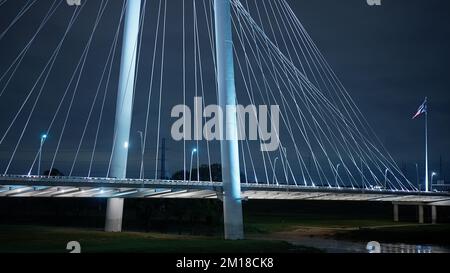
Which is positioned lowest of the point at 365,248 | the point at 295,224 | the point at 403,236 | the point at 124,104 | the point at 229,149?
the point at 295,224

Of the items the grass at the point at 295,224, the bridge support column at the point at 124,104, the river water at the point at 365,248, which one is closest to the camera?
the river water at the point at 365,248

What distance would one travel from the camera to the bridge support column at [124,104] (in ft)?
127

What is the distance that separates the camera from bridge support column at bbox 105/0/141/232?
1529 inches

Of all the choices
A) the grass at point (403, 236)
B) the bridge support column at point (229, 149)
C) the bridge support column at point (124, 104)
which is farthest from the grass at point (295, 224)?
the bridge support column at point (229, 149)

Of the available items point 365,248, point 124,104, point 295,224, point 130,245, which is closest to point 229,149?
point 130,245

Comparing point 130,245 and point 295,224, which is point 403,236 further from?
point 130,245

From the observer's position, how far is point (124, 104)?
130 feet

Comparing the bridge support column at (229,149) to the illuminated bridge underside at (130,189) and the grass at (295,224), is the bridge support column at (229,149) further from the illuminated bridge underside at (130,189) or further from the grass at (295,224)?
the grass at (295,224)

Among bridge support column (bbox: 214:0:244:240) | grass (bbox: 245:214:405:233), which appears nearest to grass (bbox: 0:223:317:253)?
bridge support column (bbox: 214:0:244:240)

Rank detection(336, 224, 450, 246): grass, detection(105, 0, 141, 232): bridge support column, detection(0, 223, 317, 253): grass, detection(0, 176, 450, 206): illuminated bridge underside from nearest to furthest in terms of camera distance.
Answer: detection(0, 223, 317, 253): grass
detection(0, 176, 450, 206): illuminated bridge underside
detection(105, 0, 141, 232): bridge support column
detection(336, 224, 450, 246): grass

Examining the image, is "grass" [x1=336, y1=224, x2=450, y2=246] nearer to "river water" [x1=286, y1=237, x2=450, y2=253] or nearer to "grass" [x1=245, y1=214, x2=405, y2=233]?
"river water" [x1=286, y1=237, x2=450, y2=253]

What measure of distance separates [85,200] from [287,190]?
46707mm
